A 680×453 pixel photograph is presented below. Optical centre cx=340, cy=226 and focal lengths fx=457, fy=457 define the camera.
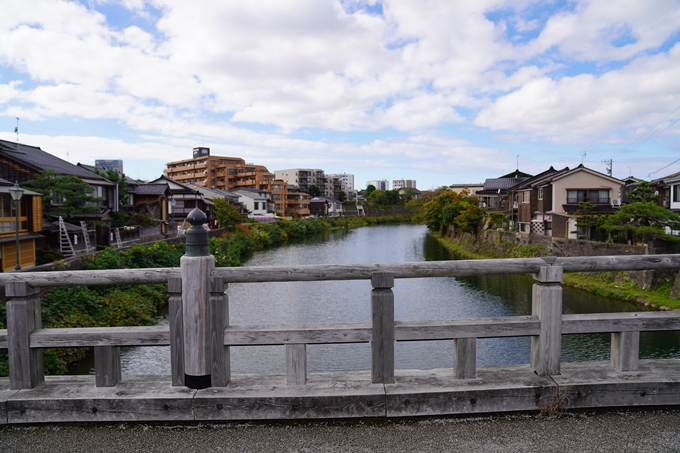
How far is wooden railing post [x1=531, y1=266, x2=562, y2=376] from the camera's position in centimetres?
323

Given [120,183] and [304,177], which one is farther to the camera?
[304,177]

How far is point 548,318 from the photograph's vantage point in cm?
325

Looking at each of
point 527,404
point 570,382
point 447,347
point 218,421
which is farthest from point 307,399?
point 447,347

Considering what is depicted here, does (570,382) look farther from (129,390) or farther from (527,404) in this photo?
(129,390)

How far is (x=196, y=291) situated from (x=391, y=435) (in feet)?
5.24

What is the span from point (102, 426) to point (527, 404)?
291cm

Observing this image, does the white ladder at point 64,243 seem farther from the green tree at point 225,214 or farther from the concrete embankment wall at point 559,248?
the green tree at point 225,214

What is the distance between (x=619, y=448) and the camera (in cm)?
276

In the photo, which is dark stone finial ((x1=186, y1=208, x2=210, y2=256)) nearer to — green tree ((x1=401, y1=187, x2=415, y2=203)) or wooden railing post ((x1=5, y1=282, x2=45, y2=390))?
wooden railing post ((x1=5, y1=282, x2=45, y2=390))

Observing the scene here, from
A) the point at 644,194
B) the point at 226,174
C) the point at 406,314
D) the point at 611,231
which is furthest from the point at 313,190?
the point at 406,314

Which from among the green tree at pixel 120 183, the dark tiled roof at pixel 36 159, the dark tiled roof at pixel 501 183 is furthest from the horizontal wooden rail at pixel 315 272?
the dark tiled roof at pixel 501 183

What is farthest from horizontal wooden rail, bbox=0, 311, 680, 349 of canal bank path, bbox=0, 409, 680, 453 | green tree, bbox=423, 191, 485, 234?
green tree, bbox=423, 191, 485, 234

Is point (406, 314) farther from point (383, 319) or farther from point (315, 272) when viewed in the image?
point (315, 272)

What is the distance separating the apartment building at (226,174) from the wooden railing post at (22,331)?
218 feet
